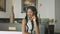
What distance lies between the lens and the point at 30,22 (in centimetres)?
114

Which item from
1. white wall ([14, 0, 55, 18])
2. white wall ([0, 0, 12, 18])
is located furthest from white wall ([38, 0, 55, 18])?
white wall ([0, 0, 12, 18])

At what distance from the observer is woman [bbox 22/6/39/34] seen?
114 centimetres

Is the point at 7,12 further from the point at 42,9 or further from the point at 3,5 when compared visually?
the point at 42,9

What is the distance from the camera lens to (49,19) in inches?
44.6

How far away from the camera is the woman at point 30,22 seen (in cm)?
114

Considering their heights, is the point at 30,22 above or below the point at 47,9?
below

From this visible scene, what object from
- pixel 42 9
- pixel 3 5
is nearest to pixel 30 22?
pixel 42 9

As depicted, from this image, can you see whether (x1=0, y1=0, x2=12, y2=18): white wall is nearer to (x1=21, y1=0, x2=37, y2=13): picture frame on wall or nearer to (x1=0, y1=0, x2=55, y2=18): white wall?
(x1=0, y1=0, x2=55, y2=18): white wall

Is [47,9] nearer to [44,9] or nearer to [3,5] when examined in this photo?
[44,9]

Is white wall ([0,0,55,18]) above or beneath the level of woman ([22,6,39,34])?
above

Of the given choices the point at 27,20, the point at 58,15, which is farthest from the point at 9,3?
the point at 58,15

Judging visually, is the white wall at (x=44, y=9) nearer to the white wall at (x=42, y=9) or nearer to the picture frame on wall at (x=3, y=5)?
the white wall at (x=42, y=9)

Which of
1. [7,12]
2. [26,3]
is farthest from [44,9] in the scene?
[7,12]

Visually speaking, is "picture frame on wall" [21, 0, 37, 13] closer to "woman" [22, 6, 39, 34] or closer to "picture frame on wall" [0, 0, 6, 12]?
"woman" [22, 6, 39, 34]
